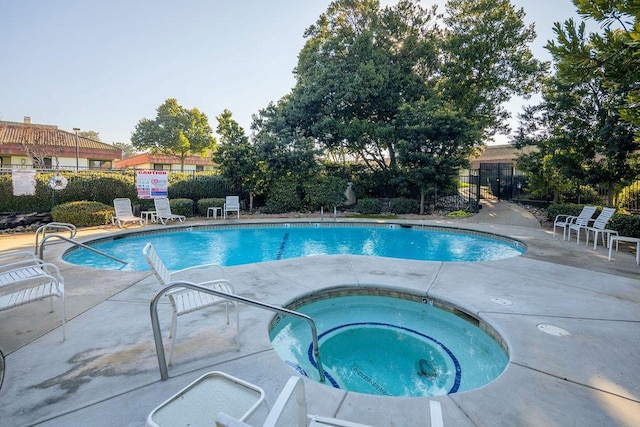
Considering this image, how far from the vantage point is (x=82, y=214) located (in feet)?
34.7

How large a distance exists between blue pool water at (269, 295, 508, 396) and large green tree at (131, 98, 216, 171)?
31.4 metres

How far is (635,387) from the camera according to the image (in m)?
2.41

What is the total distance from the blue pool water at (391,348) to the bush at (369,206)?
10427mm

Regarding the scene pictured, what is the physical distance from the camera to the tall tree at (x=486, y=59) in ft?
47.6

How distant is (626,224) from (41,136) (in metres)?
37.8

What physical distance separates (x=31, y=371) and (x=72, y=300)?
5.83ft

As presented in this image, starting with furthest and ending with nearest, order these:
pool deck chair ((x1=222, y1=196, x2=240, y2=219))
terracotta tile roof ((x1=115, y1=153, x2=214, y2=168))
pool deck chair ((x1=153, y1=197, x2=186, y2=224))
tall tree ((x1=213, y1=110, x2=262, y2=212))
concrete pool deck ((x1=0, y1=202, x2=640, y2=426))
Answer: terracotta tile roof ((x1=115, y1=153, x2=214, y2=168)), tall tree ((x1=213, y1=110, x2=262, y2=212)), pool deck chair ((x1=222, y1=196, x2=240, y2=219)), pool deck chair ((x1=153, y1=197, x2=186, y2=224)), concrete pool deck ((x1=0, y1=202, x2=640, y2=426))

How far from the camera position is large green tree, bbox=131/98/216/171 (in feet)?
104

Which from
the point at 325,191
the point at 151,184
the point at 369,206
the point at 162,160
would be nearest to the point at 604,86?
the point at 369,206

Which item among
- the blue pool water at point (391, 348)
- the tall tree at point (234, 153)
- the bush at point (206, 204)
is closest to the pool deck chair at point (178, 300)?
the blue pool water at point (391, 348)

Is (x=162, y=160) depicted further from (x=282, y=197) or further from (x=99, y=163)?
(x=282, y=197)

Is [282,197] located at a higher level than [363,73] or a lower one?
lower

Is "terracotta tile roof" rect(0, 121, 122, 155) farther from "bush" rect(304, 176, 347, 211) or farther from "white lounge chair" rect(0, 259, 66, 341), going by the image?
"white lounge chair" rect(0, 259, 66, 341)

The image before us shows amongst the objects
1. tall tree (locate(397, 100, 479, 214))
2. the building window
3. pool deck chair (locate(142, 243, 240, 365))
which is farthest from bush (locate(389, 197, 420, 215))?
the building window
